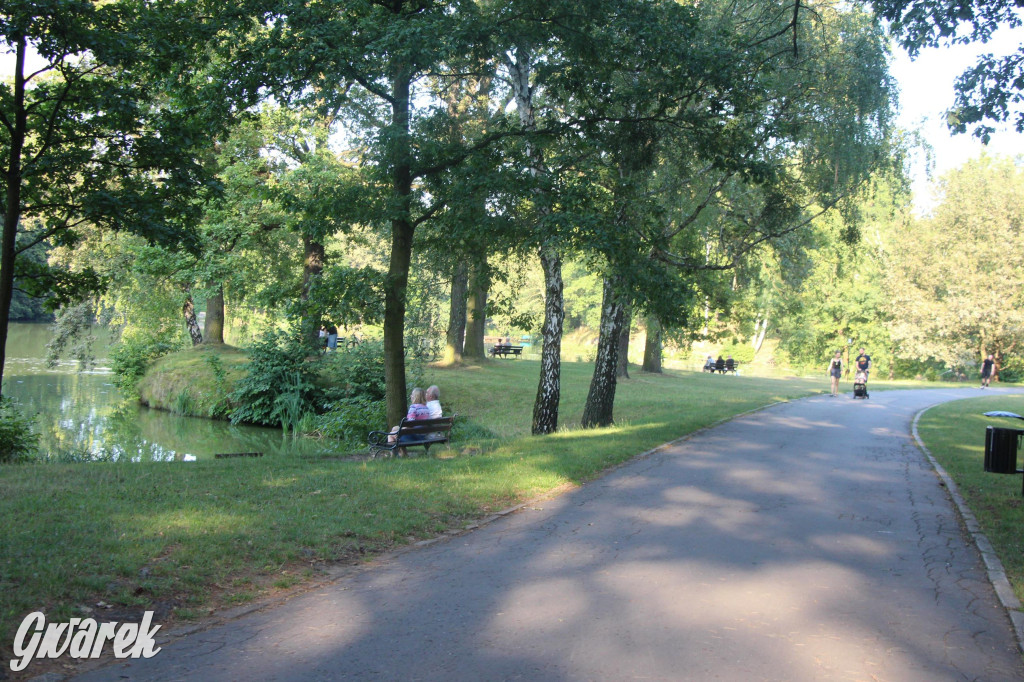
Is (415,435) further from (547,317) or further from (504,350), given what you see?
(504,350)

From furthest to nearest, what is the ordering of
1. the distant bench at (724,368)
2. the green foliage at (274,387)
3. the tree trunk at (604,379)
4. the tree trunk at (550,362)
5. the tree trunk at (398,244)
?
1. the distant bench at (724,368)
2. the green foliage at (274,387)
3. the tree trunk at (604,379)
4. the tree trunk at (550,362)
5. the tree trunk at (398,244)

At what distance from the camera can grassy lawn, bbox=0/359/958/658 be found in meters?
5.46

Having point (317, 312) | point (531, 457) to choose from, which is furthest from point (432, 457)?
point (317, 312)

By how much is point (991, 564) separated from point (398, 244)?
10207mm

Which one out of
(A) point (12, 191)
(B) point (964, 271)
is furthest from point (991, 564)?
(B) point (964, 271)

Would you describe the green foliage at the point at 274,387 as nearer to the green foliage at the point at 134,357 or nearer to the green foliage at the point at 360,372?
the green foliage at the point at 360,372

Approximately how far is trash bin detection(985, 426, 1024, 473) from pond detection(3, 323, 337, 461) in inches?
408

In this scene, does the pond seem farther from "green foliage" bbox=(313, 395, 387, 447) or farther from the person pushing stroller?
the person pushing stroller

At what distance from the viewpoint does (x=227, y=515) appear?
24.5 ft

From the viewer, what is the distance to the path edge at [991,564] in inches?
223

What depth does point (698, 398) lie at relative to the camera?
A: 2527 cm

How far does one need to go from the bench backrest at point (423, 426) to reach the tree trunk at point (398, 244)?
6.13 ft

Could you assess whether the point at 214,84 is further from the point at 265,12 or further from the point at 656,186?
the point at 656,186

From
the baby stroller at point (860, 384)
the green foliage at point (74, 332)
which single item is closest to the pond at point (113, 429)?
the green foliage at point (74, 332)
